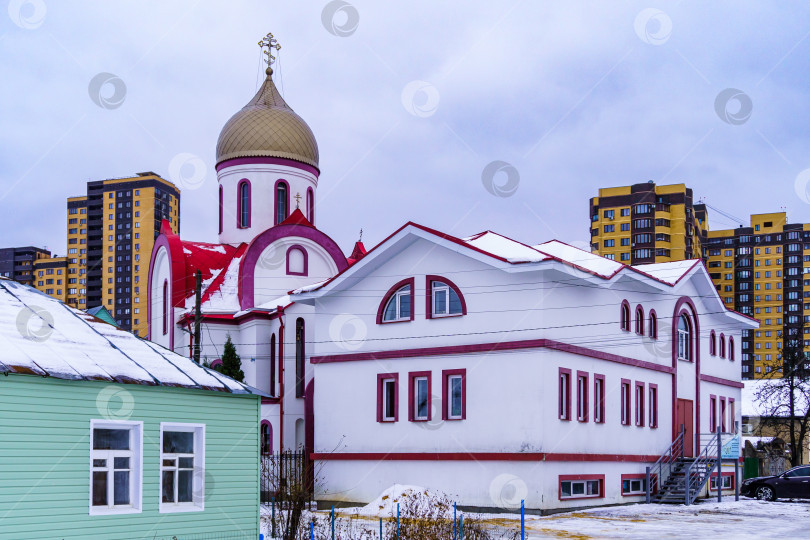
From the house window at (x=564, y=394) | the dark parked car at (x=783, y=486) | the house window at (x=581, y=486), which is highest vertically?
the house window at (x=564, y=394)

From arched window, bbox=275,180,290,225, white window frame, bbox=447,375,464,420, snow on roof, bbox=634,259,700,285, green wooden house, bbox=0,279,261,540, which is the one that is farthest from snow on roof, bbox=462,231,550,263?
arched window, bbox=275,180,290,225

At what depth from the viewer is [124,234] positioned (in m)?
112

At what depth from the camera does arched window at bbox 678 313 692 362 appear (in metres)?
31.4

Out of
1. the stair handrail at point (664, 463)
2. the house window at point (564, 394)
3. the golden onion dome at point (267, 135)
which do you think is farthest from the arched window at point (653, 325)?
the golden onion dome at point (267, 135)

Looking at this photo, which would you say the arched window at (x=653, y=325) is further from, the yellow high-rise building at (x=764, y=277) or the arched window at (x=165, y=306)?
the yellow high-rise building at (x=764, y=277)

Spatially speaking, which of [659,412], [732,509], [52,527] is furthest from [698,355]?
[52,527]

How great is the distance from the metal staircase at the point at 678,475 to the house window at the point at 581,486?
2.57 meters

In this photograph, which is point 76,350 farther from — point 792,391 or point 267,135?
point 792,391

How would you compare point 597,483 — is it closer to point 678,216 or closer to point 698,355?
point 698,355

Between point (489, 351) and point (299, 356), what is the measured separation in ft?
30.3

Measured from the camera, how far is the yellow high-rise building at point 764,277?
358 ft

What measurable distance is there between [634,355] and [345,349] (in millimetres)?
8211

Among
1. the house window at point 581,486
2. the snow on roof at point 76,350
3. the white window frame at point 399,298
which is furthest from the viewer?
the white window frame at point 399,298

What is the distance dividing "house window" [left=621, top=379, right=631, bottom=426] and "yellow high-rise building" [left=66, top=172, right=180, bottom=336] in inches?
3366
